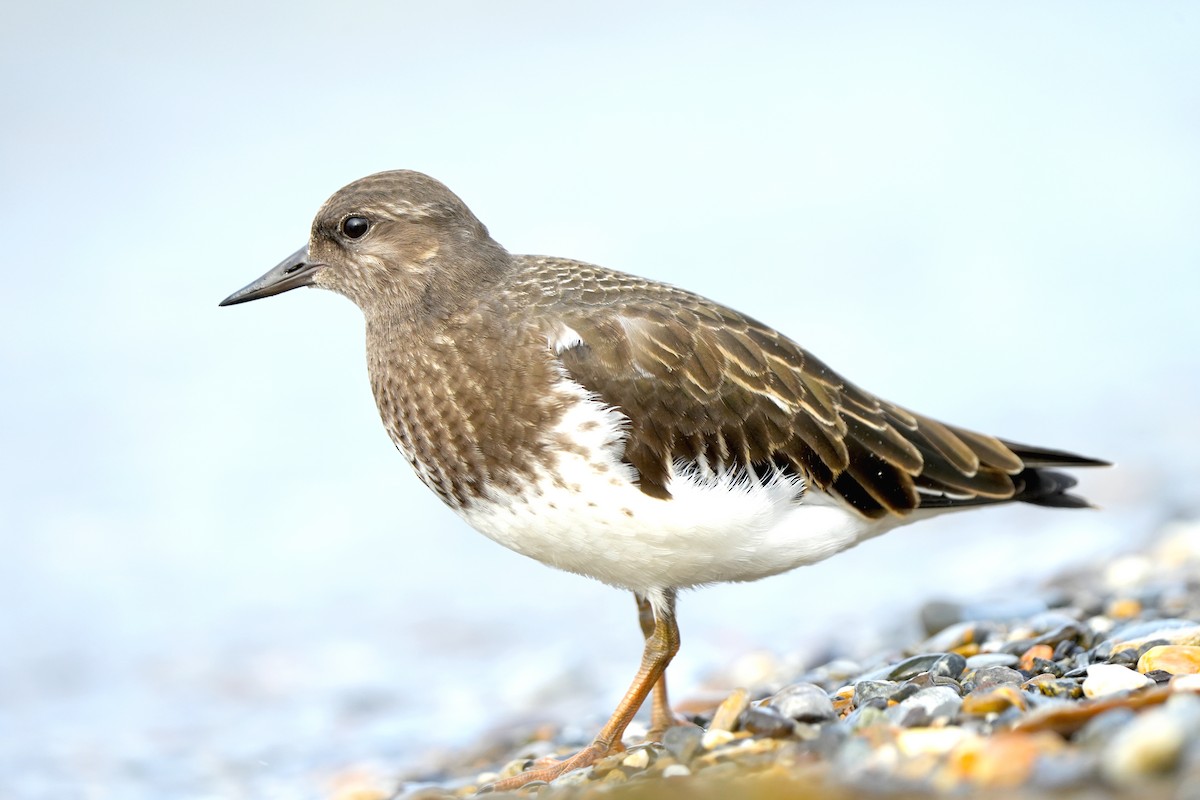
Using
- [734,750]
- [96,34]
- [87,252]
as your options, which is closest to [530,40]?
[96,34]

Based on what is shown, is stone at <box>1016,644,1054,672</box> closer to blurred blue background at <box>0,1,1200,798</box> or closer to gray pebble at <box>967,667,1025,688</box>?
gray pebble at <box>967,667,1025,688</box>

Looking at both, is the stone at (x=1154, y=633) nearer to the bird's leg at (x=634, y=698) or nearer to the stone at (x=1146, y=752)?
the bird's leg at (x=634, y=698)

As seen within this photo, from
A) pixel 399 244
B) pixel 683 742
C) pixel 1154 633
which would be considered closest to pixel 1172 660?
pixel 1154 633

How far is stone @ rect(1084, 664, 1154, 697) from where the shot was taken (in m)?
4.07

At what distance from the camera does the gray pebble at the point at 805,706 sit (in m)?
4.27

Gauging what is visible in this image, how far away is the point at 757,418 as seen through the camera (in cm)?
489

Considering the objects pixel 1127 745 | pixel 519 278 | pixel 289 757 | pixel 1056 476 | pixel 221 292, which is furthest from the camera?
pixel 221 292

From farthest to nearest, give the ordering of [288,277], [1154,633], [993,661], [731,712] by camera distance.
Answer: [288,277], [993,661], [1154,633], [731,712]

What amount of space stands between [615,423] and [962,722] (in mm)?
1483

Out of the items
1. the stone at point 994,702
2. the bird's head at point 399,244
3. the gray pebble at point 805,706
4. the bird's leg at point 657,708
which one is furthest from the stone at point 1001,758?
the bird's head at point 399,244

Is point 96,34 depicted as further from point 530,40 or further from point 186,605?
point 186,605

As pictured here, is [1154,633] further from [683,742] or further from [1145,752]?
[1145,752]

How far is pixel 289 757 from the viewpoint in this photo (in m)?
6.46

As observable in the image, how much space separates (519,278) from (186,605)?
14.9 feet
